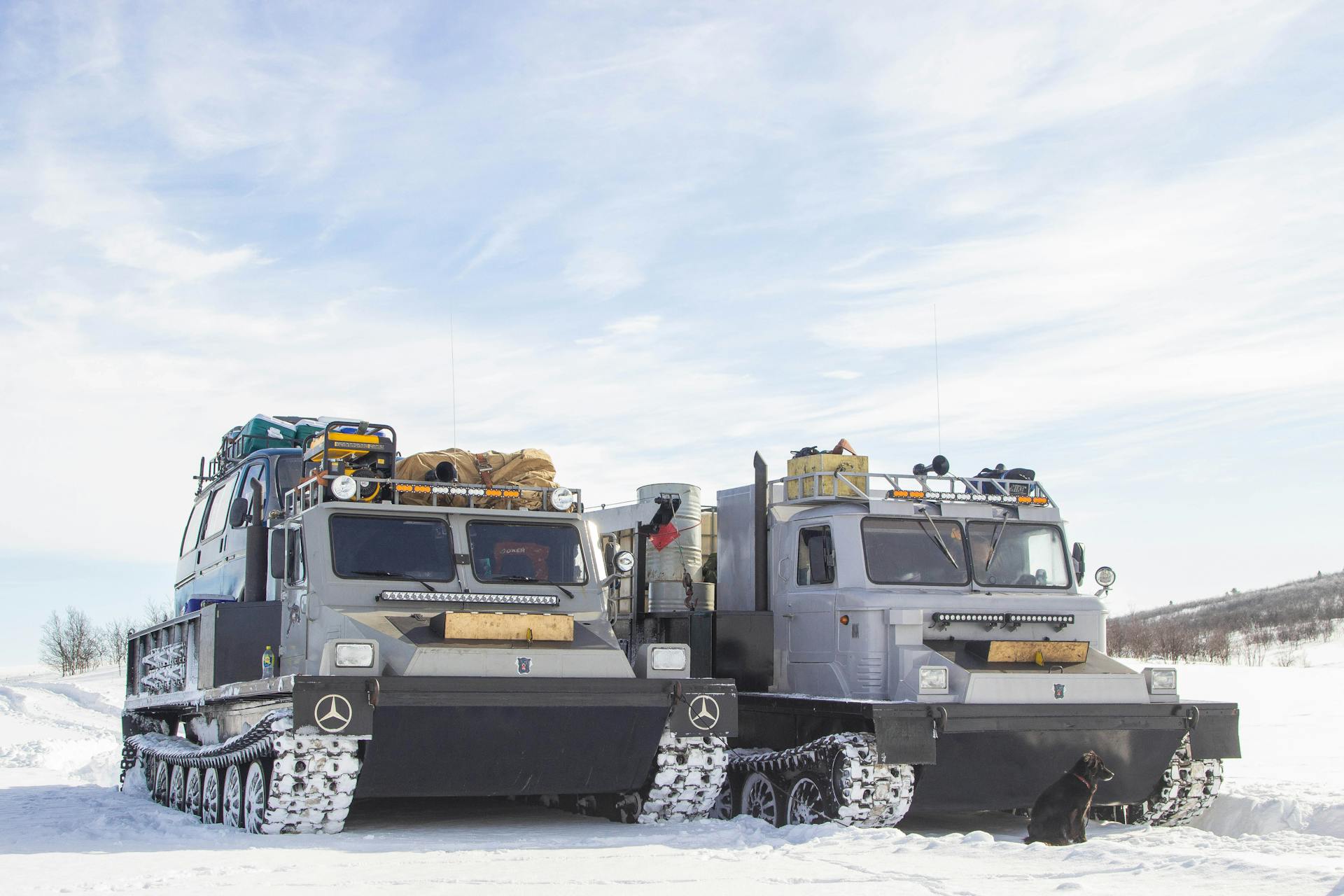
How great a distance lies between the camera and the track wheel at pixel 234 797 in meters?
10.6

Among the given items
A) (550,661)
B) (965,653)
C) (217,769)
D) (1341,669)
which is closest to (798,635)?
(965,653)

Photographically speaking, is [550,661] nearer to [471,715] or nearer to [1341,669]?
[471,715]

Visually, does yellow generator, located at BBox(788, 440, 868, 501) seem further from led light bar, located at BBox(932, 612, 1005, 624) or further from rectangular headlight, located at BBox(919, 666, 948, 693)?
rectangular headlight, located at BBox(919, 666, 948, 693)

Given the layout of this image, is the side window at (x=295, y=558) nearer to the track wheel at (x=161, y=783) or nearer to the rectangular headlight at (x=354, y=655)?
the rectangular headlight at (x=354, y=655)

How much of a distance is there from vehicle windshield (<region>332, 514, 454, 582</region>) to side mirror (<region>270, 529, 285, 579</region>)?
2.52 ft

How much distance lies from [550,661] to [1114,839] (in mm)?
4460

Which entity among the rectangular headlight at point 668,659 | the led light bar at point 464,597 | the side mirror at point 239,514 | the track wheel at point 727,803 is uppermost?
the side mirror at point 239,514

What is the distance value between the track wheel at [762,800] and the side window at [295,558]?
4.16 meters

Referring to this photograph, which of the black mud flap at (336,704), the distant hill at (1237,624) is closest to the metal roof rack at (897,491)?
the black mud flap at (336,704)

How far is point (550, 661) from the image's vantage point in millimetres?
10617

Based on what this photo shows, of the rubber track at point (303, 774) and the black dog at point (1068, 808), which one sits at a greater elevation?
the rubber track at point (303, 774)

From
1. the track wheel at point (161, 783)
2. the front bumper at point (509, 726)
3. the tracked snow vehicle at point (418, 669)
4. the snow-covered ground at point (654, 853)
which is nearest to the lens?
the snow-covered ground at point (654, 853)

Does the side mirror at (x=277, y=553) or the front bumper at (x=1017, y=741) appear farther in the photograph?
the side mirror at (x=277, y=553)

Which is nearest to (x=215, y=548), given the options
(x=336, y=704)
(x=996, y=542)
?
(x=336, y=704)
